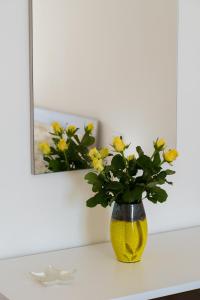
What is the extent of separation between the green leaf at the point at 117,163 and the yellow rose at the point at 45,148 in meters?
0.22

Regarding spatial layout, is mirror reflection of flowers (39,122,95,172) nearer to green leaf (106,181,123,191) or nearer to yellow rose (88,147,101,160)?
yellow rose (88,147,101,160)

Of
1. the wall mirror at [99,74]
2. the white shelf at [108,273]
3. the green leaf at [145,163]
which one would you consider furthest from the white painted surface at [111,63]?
the white shelf at [108,273]

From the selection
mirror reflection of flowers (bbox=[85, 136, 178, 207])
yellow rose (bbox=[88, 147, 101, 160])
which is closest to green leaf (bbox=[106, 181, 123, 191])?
mirror reflection of flowers (bbox=[85, 136, 178, 207])

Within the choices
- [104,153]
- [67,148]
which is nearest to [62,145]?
[67,148]

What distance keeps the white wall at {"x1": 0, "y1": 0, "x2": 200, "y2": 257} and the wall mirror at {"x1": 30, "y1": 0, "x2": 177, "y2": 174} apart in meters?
0.05

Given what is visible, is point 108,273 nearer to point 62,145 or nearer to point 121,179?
point 121,179

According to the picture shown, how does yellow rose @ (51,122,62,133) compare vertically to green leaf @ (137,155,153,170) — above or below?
above

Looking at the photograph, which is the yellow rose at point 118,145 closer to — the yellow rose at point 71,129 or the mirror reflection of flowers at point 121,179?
the mirror reflection of flowers at point 121,179

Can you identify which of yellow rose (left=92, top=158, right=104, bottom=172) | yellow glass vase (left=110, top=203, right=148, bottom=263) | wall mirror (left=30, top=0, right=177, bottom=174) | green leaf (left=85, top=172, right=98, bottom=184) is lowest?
yellow glass vase (left=110, top=203, right=148, bottom=263)

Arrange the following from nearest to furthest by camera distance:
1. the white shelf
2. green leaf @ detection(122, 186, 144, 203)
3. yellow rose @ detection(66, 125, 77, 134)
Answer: the white shelf < green leaf @ detection(122, 186, 144, 203) < yellow rose @ detection(66, 125, 77, 134)

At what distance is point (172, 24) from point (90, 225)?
2.66 ft

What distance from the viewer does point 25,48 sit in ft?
6.88

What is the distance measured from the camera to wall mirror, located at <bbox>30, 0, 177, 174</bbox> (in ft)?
6.95

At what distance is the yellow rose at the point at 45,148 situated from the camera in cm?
214
